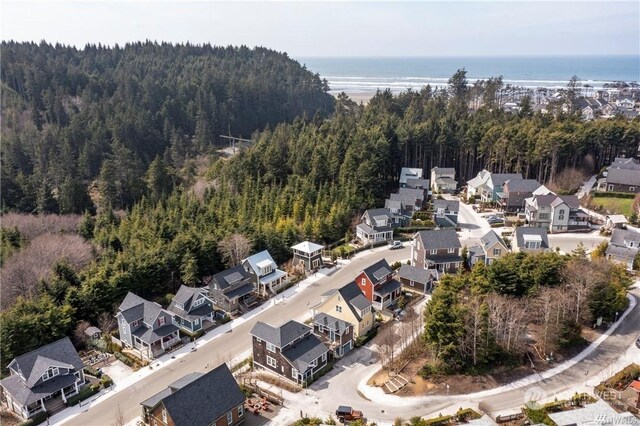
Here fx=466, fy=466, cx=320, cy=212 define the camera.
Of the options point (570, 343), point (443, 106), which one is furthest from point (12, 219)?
point (443, 106)

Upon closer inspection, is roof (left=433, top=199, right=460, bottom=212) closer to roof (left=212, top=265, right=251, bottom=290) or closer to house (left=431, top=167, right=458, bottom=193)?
house (left=431, top=167, right=458, bottom=193)

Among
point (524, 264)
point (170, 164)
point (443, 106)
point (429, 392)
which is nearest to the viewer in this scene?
point (429, 392)

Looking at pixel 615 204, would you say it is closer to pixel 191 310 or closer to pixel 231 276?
pixel 231 276

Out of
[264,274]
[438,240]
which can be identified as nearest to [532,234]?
[438,240]

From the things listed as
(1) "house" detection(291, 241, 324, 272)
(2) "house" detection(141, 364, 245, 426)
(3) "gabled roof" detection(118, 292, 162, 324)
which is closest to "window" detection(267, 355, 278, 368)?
(2) "house" detection(141, 364, 245, 426)

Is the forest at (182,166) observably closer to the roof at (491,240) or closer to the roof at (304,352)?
the roof at (304,352)

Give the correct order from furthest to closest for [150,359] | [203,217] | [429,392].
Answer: [203,217] < [150,359] < [429,392]

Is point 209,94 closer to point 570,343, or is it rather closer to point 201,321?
point 201,321
